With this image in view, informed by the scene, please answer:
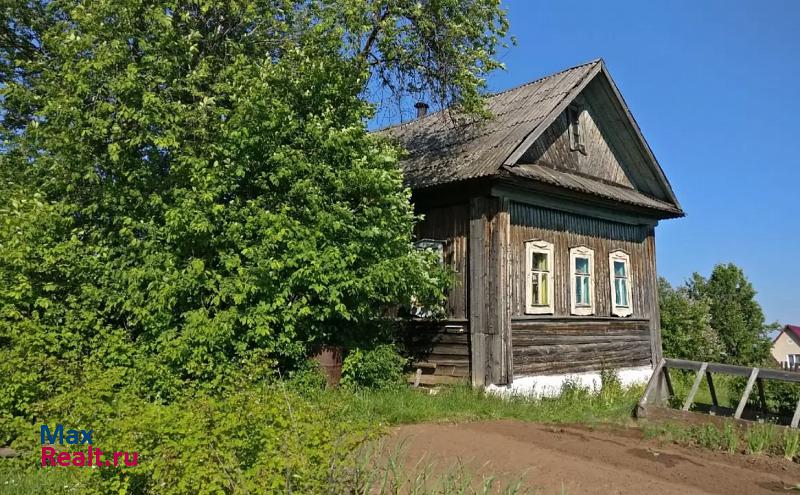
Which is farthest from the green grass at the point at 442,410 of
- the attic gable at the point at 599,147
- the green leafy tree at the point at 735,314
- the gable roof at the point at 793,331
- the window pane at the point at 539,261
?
the gable roof at the point at 793,331

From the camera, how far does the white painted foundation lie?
Answer: 1080cm

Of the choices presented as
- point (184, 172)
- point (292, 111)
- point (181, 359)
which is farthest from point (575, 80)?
point (181, 359)

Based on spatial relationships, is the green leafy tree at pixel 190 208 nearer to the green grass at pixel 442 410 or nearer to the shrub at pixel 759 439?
the green grass at pixel 442 410

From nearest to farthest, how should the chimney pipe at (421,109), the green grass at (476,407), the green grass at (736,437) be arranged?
1. the green grass at (736,437)
2. the green grass at (476,407)
3. the chimney pipe at (421,109)

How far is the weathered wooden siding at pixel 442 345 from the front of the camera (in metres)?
11.3

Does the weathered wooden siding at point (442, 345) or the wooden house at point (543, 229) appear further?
the weathered wooden siding at point (442, 345)

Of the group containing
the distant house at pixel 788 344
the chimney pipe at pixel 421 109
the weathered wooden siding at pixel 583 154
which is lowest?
the distant house at pixel 788 344

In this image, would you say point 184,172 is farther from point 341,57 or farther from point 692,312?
point 692,312

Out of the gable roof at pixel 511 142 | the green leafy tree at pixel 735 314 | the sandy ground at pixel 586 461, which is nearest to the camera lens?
the sandy ground at pixel 586 461

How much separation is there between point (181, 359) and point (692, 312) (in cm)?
1744

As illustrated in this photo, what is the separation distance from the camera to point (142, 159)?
9.68m

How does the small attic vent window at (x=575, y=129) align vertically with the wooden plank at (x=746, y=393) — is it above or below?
above

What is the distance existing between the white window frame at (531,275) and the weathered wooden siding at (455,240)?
1.27 m

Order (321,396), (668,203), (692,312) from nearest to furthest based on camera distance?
(321,396)
(668,203)
(692,312)
